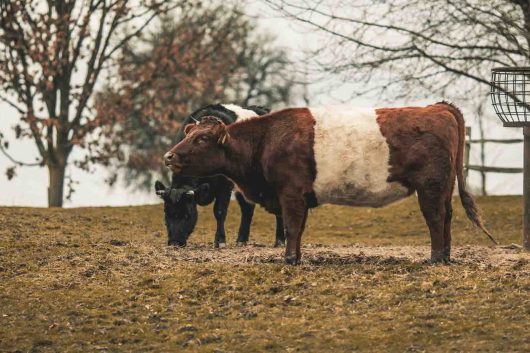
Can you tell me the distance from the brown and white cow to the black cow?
2.74 meters

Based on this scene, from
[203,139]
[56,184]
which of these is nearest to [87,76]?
[56,184]

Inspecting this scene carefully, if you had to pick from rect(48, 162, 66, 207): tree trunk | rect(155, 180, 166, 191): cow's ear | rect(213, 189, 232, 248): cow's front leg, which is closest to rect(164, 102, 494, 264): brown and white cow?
rect(155, 180, 166, 191): cow's ear

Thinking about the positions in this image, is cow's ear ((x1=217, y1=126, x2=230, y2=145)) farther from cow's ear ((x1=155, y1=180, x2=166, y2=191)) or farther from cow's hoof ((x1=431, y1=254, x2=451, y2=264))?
cow's ear ((x1=155, y1=180, x2=166, y2=191))

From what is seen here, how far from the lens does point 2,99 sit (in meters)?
28.3

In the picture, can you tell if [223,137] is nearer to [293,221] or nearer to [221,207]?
[293,221]

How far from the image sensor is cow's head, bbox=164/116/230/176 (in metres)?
13.0

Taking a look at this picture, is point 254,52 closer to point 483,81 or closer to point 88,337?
point 483,81

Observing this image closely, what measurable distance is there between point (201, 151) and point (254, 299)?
2.51m

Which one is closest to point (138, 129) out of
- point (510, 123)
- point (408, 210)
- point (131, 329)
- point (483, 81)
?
point (408, 210)

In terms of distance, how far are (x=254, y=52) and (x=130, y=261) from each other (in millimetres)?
28857

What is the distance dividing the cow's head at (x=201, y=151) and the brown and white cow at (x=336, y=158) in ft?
0.04

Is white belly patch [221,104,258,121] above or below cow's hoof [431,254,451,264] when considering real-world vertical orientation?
above

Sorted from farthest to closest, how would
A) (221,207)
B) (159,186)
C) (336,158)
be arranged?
(221,207), (159,186), (336,158)

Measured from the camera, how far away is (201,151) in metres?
13.0
